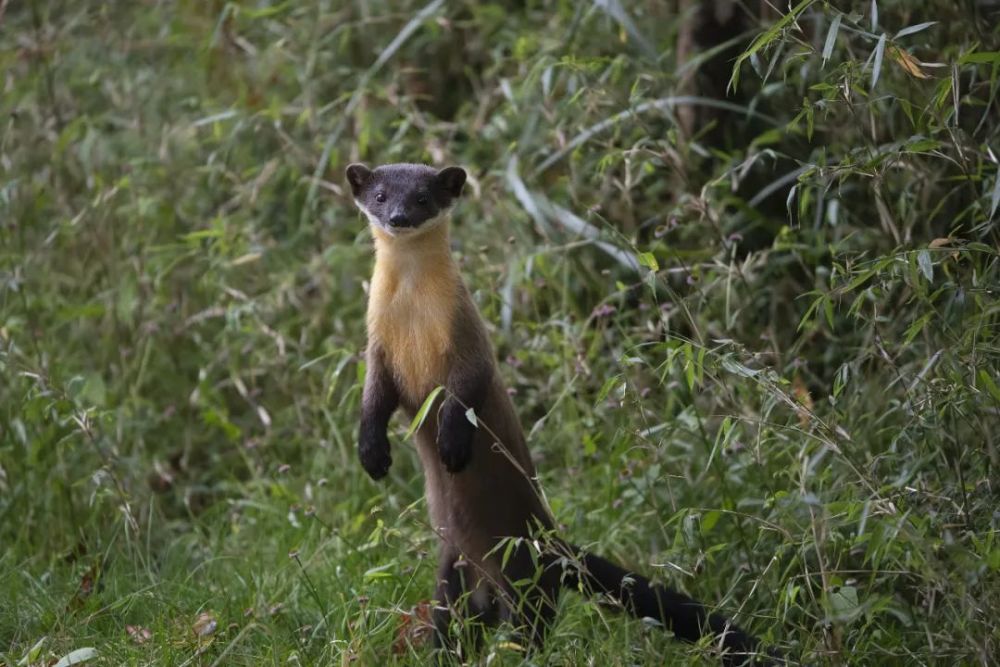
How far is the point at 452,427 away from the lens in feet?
13.5

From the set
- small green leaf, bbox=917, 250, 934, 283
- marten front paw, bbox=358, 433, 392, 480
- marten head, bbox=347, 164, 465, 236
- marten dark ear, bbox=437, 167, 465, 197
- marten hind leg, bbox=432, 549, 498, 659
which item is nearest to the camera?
small green leaf, bbox=917, 250, 934, 283

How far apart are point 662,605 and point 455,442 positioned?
822 millimetres

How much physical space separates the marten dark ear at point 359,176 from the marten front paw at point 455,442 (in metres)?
1.09

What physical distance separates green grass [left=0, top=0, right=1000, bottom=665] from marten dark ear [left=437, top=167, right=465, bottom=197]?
37 centimetres

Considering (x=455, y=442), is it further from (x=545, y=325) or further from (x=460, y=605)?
(x=545, y=325)

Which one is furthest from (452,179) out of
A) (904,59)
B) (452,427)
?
(904,59)

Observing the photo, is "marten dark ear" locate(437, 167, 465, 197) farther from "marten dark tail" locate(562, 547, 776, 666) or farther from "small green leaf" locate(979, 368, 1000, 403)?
"small green leaf" locate(979, 368, 1000, 403)

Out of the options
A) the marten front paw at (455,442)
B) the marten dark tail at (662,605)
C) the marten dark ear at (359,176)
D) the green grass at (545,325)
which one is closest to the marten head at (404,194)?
the marten dark ear at (359,176)

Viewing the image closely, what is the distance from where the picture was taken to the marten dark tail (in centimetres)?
383

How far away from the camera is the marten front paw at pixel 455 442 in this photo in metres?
4.10

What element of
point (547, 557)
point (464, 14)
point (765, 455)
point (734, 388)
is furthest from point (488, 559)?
point (464, 14)

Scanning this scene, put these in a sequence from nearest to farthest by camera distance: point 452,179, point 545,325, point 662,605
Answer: point 662,605 < point 452,179 < point 545,325

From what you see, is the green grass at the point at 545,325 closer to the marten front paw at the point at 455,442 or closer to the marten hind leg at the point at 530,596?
the marten hind leg at the point at 530,596

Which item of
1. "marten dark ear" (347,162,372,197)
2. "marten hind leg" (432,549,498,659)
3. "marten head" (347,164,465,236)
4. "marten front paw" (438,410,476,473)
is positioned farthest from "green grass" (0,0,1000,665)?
"marten dark ear" (347,162,372,197)
